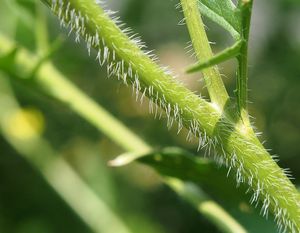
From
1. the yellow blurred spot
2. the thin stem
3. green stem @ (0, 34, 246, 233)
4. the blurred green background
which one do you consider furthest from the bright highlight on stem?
the blurred green background

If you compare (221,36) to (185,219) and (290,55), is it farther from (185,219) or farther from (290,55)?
(185,219)

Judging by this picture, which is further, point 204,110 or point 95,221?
point 95,221

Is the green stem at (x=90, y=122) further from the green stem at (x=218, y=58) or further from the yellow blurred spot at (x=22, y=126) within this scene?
the green stem at (x=218, y=58)

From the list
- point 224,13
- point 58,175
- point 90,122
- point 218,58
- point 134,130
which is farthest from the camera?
point 134,130

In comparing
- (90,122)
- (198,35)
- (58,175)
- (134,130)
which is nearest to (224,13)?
(198,35)

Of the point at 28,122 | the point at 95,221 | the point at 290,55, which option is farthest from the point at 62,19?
the point at 290,55

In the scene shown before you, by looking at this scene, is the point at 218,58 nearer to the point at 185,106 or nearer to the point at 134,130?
the point at 185,106
